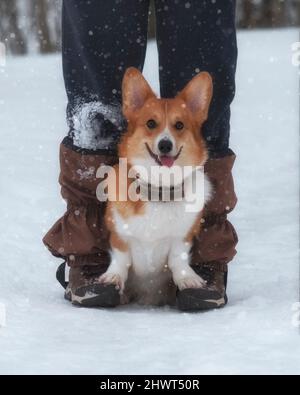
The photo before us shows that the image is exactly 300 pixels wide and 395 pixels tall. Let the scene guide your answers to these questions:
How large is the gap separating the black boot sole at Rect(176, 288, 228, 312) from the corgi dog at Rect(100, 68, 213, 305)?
3 cm

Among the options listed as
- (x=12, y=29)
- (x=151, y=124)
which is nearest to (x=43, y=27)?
(x=12, y=29)

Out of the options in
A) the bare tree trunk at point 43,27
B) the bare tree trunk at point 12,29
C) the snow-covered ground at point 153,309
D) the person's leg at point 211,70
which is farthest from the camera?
the bare tree trunk at point 12,29

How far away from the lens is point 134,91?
2.05 m

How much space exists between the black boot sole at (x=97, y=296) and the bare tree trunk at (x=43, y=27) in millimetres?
8219

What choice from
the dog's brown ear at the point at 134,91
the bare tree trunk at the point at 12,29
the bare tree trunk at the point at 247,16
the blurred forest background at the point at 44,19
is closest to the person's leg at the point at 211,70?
the dog's brown ear at the point at 134,91

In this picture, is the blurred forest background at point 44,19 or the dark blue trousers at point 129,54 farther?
the blurred forest background at point 44,19

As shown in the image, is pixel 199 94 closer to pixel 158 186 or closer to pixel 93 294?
pixel 158 186

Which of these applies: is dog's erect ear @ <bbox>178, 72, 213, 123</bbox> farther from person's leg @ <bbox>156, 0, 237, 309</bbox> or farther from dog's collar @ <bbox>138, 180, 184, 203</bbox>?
dog's collar @ <bbox>138, 180, 184, 203</bbox>

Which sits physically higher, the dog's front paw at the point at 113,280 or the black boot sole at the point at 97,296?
the dog's front paw at the point at 113,280

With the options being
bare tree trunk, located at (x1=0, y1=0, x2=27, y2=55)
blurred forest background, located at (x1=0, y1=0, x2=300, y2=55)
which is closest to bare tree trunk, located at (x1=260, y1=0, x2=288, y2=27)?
blurred forest background, located at (x1=0, y1=0, x2=300, y2=55)

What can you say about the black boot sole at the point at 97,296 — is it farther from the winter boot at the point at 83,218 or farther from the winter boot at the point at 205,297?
the winter boot at the point at 205,297

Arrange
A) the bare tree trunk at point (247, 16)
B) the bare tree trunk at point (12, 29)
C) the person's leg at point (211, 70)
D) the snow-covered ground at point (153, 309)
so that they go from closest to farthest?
the snow-covered ground at point (153, 309)
the person's leg at point (211, 70)
the bare tree trunk at point (12, 29)
the bare tree trunk at point (247, 16)

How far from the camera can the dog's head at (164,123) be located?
Result: 79.0 inches

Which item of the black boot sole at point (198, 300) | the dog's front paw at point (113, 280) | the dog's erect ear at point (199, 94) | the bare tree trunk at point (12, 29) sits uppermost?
the dog's erect ear at point (199, 94)
